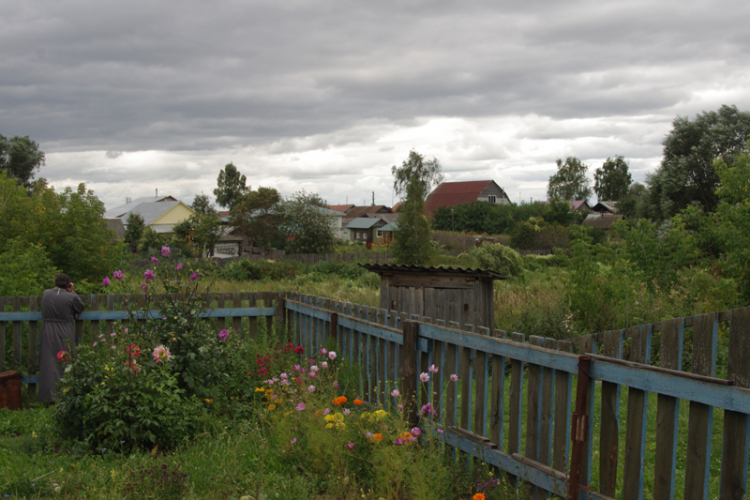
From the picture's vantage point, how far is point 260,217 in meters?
41.7

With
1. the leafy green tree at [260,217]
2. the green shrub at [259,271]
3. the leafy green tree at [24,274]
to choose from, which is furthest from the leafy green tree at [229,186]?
the leafy green tree at [24,274]

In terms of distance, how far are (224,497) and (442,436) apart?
1.57 metres

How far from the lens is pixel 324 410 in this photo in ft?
12.5

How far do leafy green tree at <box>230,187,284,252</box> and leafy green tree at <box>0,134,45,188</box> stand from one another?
15431mm

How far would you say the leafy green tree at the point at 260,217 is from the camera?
4109cm

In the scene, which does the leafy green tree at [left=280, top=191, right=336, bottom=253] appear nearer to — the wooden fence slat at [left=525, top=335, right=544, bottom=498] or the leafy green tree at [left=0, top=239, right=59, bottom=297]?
the leafy green tree at [left=0, top=239, right=59, bottom=297]

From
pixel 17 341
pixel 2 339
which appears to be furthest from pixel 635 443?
pixel 2 339

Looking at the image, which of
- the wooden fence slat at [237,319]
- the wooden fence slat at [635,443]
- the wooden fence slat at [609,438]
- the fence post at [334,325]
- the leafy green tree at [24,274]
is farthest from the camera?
the leafy green tree at [24,274]

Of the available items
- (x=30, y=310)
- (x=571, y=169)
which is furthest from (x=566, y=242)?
(x=30, y=310)

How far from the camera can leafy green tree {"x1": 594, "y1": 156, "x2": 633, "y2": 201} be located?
7244cm

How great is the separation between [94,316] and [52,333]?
54 cm

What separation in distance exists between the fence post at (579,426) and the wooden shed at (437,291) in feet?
17.3

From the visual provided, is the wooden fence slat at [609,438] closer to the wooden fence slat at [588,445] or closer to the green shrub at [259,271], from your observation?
the wooden fence slat at [588,445]

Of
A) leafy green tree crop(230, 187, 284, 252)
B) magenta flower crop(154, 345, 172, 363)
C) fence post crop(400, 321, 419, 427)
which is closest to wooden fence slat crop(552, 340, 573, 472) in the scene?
fence post crop(400, 321, 419, 427)
